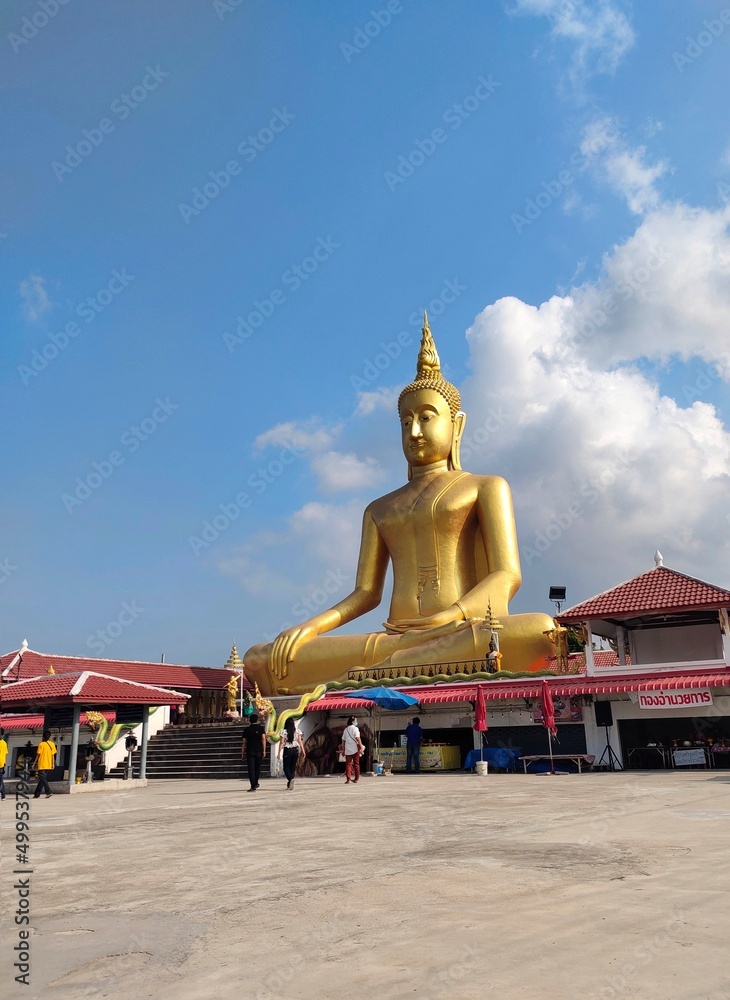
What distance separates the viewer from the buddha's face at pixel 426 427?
25312 mm

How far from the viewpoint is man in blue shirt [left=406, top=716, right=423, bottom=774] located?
17.2m

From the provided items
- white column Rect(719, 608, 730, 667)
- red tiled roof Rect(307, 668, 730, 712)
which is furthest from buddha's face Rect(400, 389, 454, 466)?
white column Rect(719, 608, 730, 667)

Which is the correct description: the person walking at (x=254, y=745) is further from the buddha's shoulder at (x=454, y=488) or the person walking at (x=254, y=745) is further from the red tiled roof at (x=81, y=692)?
the buddha's shoulder at (x=454, y=488)

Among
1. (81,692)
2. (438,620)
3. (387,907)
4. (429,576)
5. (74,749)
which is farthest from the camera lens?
(429,576)

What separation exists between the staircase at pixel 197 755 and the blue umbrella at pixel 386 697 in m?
2.57

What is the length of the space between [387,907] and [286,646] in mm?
19150

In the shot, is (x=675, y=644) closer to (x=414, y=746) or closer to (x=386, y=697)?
(x=414, y=746)

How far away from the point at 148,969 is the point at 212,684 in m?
25.0

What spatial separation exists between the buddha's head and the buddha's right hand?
618 centimetres

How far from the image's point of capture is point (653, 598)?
16.6 m

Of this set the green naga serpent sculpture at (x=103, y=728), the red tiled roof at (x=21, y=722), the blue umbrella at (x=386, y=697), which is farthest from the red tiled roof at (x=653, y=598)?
the red tiled roof at (x=21, y=722)

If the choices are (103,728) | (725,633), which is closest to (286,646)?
(103,728)

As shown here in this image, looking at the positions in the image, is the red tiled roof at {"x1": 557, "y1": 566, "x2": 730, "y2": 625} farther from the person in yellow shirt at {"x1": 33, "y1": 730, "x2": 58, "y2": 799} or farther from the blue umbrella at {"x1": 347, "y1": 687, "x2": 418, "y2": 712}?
the person in yellow shirt at {"x1": 33, "y1": 730, "x2": 58, "y2": 799}

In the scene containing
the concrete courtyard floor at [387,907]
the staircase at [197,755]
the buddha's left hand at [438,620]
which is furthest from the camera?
the buddha's left hand at [438,620]
